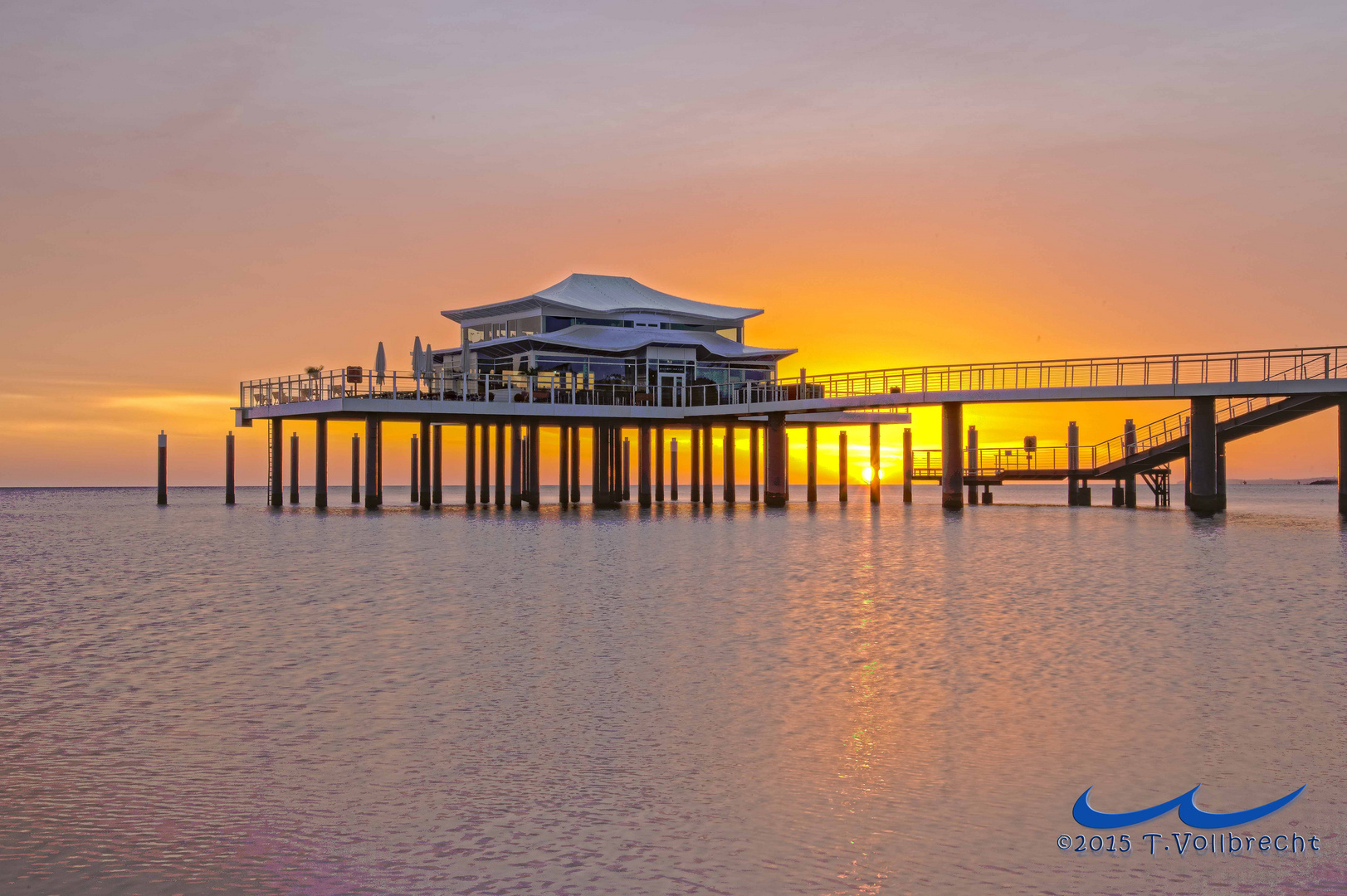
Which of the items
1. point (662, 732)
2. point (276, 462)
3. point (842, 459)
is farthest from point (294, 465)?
point (662, 732)

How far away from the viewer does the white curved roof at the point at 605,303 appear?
62781 mm

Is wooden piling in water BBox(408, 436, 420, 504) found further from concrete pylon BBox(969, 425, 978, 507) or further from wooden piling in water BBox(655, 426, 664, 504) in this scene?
concrete pylon BBox(969, 425, 978, 507)

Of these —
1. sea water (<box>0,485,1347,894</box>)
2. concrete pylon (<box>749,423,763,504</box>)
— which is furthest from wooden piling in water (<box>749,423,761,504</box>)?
sea water (<box>0,485,1347,894</box>)

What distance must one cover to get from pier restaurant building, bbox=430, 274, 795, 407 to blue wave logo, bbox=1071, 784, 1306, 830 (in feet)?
150

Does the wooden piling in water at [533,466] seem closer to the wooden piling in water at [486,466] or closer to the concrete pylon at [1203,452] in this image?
the wooden piling in water at [486,466]

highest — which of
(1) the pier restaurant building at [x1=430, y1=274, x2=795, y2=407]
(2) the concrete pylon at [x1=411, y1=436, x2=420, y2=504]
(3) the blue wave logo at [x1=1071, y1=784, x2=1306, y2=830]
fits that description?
(1) the pier restaurant building at [x1=430, y1=274, x2=795, y2=407]

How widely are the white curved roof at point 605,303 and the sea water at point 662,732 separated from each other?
3670cm

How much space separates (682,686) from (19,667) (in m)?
8.49

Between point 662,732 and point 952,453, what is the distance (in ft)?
141

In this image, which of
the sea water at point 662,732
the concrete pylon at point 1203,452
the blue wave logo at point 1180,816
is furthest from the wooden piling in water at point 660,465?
the blue wave logo at point 1180,816

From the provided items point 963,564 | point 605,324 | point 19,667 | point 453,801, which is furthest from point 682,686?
point 605,324

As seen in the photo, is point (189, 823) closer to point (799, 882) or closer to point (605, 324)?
point (799, 882)

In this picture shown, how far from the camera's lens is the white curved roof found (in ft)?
206

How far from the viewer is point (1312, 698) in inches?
511
